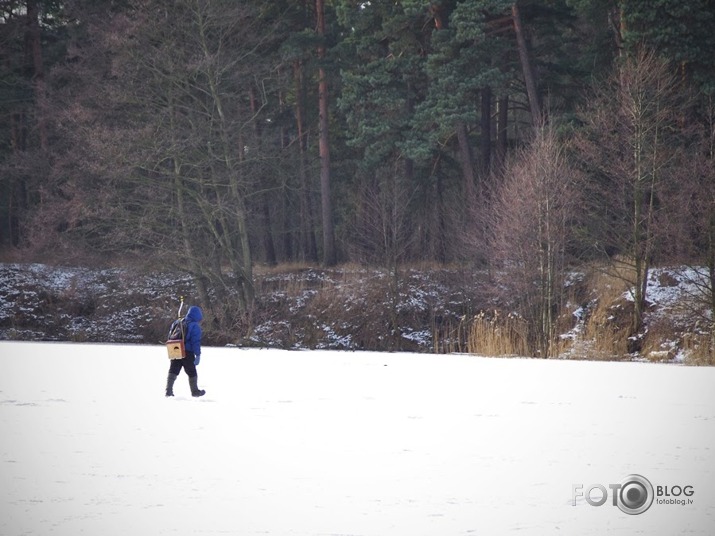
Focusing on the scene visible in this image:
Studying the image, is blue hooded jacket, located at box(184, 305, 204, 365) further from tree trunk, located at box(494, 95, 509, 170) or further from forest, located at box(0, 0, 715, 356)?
tree trunk, located at box(494, 95, 509, 170)

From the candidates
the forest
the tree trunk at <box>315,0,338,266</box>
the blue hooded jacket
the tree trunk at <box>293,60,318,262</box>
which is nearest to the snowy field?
the blue hooded jacket

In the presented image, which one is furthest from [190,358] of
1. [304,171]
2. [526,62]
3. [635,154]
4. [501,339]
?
[304,171]

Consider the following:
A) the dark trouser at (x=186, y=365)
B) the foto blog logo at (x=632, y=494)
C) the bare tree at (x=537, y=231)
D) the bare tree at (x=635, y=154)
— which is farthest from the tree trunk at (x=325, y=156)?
the foto blog logo at (x=632, y=494)

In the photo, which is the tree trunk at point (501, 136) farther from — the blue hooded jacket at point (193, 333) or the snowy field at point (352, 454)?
the blue hooded jacket at point (193, 333)

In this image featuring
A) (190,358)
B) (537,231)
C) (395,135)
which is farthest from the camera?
(395,135)

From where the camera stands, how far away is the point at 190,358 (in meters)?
11.6

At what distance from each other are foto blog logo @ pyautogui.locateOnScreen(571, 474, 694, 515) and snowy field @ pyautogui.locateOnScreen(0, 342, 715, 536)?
0.04 m

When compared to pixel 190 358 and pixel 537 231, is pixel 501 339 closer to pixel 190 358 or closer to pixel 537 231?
pixel 537 231

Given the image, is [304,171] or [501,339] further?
[304,171]

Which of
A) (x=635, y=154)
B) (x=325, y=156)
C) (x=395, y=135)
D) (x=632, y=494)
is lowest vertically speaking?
(x=632, y=494)

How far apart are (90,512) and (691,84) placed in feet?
77.5

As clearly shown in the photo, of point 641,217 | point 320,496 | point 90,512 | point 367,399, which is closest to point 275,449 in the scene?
point 320,496

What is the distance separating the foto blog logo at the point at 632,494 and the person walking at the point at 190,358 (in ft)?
21.1

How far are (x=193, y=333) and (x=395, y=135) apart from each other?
22931 mm
